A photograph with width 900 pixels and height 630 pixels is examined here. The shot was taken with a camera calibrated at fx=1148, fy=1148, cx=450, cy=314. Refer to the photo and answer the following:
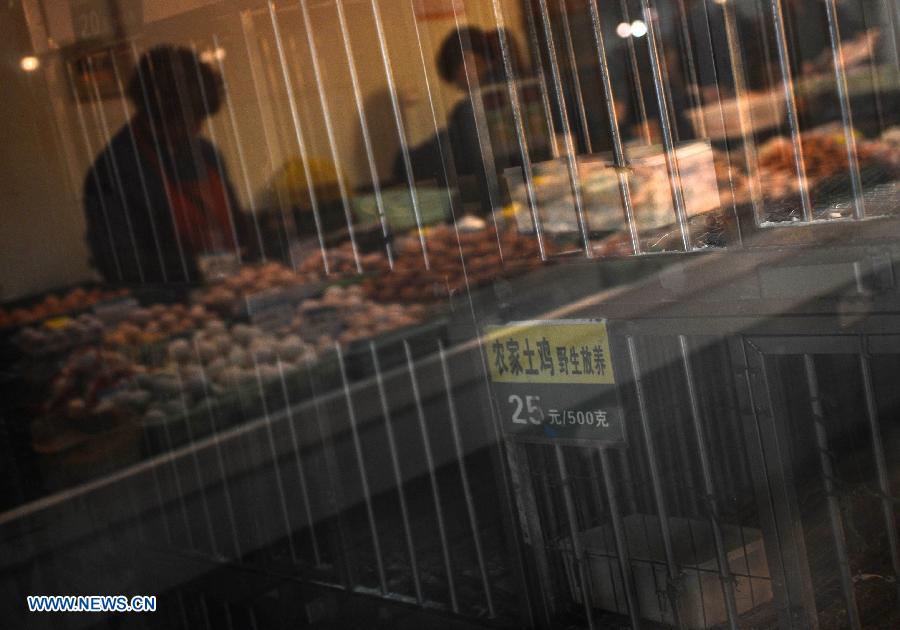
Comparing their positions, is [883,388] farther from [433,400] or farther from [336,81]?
[336,81]

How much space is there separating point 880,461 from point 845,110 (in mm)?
333

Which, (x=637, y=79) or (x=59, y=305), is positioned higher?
(x=637, y=79)

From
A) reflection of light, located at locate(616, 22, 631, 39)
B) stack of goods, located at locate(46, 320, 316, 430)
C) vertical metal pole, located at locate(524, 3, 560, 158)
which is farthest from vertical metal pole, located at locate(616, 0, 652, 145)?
stack of goods, located at locate(46, 320, 316, 430)

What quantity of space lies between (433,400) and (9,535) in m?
0.77

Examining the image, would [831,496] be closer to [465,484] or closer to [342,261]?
[465,484]

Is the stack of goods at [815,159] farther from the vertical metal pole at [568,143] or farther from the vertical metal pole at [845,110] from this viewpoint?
the vertical metal pole at [568,143]

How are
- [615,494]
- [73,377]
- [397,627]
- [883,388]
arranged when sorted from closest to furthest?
1. [883,388]
2. [615,494]
3. [397,627]
4. [73,377]

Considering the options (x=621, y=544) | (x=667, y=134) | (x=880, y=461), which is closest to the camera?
(x=880, y=461)

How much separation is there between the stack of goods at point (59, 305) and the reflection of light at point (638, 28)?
36.1 inches

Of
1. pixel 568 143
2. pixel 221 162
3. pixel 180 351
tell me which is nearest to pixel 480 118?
pixel 568 143

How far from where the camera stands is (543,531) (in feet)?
4.60

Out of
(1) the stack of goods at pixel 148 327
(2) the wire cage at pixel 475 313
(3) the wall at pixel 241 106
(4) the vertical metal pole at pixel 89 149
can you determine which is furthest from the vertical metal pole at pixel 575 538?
(4) the vertical metal pole at pixel 89 149

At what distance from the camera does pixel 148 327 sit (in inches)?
69.5

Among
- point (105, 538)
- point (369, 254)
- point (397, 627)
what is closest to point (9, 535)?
point (105, 538)
